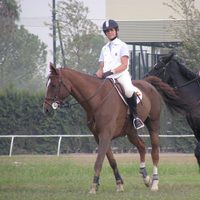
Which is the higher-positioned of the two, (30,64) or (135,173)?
(135,173)

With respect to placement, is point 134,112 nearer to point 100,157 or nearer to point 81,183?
point 100,157

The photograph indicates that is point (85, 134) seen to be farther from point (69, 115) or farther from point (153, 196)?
point (153, 196)

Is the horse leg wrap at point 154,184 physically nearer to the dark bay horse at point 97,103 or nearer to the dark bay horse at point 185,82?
the dark bay horse at point 97,103

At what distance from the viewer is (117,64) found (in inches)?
543

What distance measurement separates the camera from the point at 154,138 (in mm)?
14844

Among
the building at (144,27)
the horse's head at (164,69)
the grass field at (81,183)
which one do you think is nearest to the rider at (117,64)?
the grass field at (81,183)

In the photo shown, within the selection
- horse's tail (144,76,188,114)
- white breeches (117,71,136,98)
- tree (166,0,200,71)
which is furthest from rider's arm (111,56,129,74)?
tree (166,0,200,71)

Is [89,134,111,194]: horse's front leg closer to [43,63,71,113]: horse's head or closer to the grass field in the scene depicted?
the grass field

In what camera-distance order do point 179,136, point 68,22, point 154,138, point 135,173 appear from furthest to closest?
1. point 68,22
2. point 179,136
3. point 135,173
4. point 154,138

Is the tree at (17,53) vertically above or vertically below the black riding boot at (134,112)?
below

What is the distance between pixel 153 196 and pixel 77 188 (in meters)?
2.01

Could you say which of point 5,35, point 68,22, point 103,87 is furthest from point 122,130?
point 5,35

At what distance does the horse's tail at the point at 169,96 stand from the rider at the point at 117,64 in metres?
1.55

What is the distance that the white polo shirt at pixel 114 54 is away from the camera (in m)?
13.7
